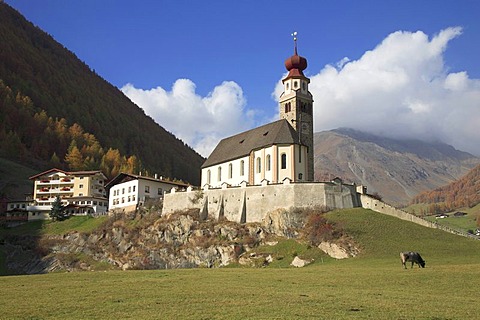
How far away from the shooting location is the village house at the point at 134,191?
9885 centimetres

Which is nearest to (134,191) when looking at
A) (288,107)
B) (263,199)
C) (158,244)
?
(158,244)

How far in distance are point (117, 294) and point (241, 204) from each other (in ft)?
180

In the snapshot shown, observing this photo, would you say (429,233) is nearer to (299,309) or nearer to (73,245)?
(299,309)

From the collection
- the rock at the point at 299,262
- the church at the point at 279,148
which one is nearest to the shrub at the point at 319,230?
the rock at the point at 299,262

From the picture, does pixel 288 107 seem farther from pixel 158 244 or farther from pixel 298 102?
pixel 158 244

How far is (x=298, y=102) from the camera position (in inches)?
3935

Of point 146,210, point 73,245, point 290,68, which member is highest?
point 290,68

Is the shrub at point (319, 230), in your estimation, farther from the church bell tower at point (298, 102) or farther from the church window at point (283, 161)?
the church bell tower at point (298, 102)

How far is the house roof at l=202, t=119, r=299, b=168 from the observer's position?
91312 mm

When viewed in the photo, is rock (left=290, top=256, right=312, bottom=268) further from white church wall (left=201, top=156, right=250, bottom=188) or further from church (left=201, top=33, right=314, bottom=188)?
white church wall (left=201, top=156, right=250, bottom=188)

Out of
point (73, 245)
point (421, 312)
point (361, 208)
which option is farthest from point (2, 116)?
point (421, 312)

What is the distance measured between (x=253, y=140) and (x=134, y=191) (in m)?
25.2

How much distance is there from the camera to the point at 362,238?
222ft

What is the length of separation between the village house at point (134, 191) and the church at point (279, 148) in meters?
9.58
